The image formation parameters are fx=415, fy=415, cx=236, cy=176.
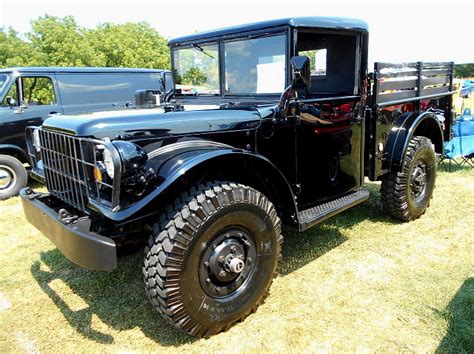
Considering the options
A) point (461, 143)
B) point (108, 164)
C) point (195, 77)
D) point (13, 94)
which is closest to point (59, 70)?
point (13, 94)

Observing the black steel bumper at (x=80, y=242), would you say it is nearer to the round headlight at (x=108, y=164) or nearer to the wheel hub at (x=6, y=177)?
the round headlight at (x=108, y=164)

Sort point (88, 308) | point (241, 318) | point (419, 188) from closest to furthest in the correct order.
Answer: point (241, 318) → point (88, 308) → point (419, 188)

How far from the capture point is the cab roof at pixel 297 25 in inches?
126

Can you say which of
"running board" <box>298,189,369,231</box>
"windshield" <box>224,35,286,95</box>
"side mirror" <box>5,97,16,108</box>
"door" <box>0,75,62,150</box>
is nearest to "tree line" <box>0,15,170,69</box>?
"door" <box>0,75,62,150</box>

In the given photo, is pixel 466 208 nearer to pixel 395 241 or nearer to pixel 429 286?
pixel 395 241

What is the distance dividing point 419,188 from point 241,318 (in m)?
2.97

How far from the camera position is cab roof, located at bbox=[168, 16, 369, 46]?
3.21 meters

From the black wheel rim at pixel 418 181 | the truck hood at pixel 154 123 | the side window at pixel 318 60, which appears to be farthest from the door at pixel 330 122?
the black wheel rim at pixel 418 181

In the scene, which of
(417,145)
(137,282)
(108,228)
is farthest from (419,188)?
(108,228)

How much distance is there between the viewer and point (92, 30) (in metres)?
26.1

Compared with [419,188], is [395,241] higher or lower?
lower

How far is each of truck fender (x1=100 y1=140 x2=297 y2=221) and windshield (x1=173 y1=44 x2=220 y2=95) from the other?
1024mm

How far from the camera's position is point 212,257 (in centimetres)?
272

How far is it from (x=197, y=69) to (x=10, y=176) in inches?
170
